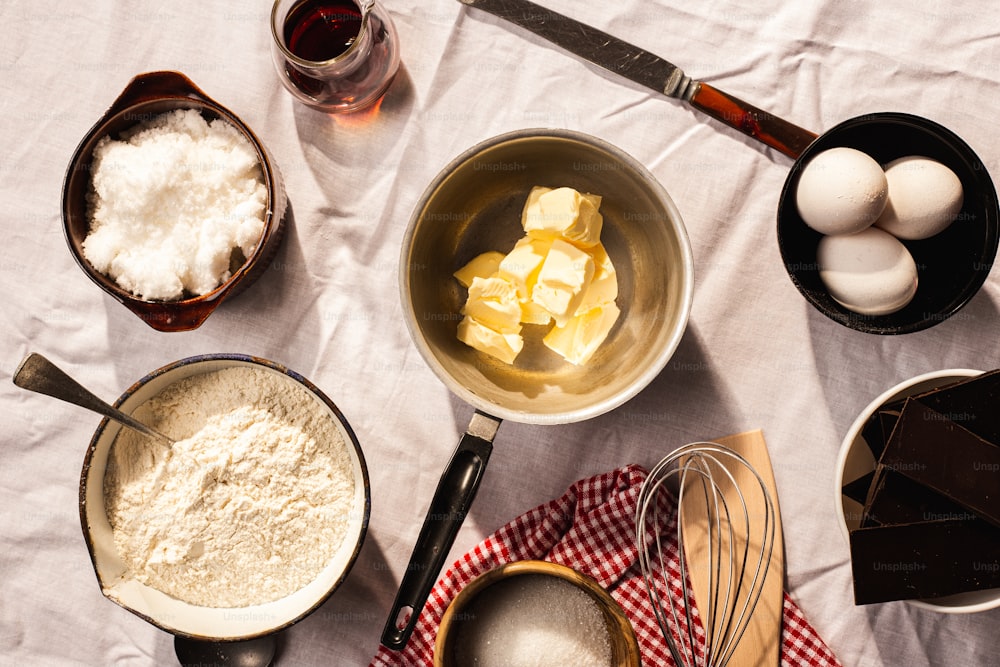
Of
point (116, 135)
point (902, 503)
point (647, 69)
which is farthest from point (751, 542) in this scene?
point (116, 135)

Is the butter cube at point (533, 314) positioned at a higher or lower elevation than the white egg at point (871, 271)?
lower

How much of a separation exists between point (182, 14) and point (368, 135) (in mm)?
315

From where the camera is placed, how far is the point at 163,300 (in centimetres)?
86

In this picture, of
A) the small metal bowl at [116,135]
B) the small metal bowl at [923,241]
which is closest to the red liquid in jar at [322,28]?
the small metal bowl at [116,135]

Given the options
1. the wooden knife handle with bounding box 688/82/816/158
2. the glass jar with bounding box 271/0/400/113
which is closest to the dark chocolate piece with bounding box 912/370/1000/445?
the wooden knife handle with bounding box 688/82/816/158

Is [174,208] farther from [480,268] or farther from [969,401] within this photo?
[969,401]

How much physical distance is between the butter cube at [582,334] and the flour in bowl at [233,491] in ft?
0.95

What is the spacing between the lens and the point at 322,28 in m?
0.94

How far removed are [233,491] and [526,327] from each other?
1.35ft

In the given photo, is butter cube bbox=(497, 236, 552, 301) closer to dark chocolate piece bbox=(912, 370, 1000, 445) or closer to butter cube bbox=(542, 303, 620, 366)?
butter cube bbox=(542, 303, 620, 366)

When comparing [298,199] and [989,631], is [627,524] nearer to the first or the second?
[989,631]

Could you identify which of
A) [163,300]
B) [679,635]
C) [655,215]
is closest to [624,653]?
[679,635]

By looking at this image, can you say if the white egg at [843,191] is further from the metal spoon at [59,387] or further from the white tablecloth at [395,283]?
the metal spoon at [59,387]

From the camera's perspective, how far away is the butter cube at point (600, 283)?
2.88 feet
